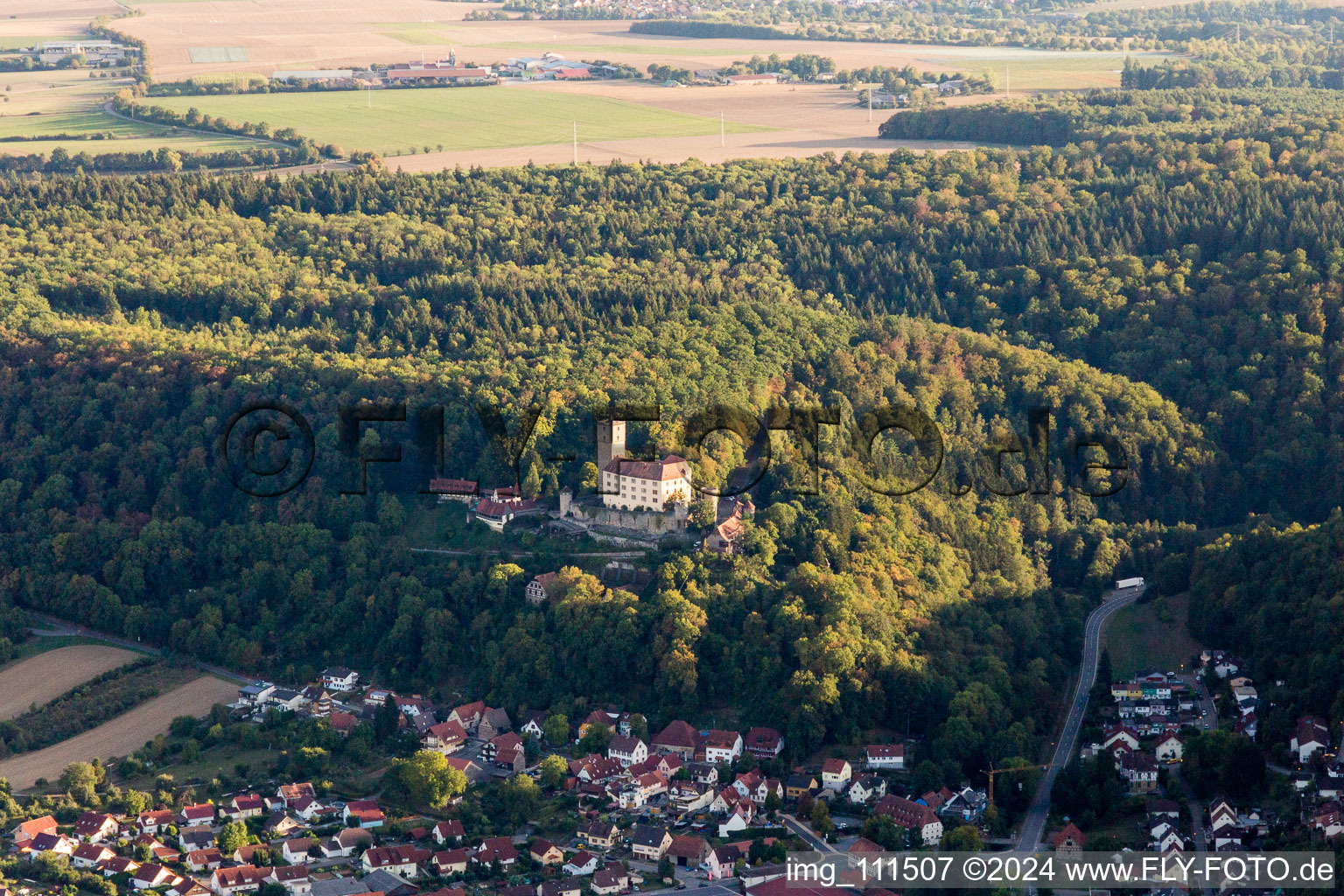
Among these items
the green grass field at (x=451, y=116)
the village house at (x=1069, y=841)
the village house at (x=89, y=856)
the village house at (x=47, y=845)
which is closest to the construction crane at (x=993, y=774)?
the village house at (x=1069, y=841)

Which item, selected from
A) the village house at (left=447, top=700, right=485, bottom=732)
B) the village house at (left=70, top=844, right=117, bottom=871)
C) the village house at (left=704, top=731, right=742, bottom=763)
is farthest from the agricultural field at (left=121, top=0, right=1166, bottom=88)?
the village house at (left=70, top=844, right=117, bottom=871)

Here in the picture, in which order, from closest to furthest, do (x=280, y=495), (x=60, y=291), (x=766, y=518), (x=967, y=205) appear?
(x=766, y=518) < (x=280, y=495) < (x=60, y=291) < (x=967, y=205)

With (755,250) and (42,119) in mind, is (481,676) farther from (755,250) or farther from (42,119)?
(42,119)

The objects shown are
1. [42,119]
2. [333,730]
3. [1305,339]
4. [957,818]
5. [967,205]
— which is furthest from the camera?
[42,119]

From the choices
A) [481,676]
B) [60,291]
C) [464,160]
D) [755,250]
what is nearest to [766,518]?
[481,676]

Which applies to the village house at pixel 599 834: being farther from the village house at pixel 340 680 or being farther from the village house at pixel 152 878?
the village house at pixel 340 680
